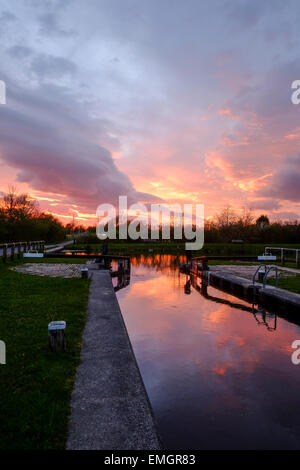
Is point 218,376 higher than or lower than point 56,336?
lower

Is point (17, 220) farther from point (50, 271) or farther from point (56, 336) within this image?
point (56, 336)

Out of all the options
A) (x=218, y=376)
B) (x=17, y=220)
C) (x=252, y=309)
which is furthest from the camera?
(x=17, y=220)

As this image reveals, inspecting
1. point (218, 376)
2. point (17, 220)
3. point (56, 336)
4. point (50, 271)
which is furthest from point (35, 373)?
point (17, 220)

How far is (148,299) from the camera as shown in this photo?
1284cm

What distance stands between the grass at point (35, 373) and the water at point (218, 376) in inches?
61.0

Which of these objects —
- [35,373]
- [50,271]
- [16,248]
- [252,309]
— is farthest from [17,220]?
[35,373]

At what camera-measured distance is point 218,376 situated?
18.0 ft

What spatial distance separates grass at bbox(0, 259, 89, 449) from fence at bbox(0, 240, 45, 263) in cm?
1160

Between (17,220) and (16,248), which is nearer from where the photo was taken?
(16,248)

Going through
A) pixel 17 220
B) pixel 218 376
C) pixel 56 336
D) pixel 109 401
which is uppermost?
pixel 17 220

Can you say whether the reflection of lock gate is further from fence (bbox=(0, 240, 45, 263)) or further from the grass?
fence (bbox=(0, 240, 45, 263))

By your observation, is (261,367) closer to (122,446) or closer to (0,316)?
(122,446)

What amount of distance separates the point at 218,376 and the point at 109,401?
2.83 m

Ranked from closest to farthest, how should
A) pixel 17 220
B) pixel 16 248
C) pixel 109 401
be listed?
pixel 109 401
pixel 16 248
pixel 17 220
